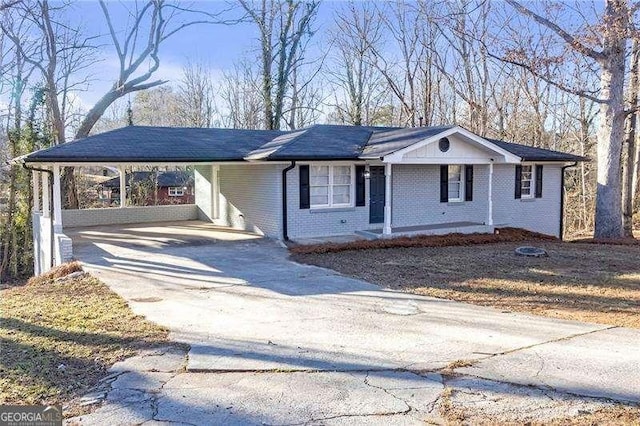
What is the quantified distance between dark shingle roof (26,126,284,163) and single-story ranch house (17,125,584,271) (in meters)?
0.04

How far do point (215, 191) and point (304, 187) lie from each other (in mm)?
5464

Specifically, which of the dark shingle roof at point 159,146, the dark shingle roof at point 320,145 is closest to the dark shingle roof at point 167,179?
the dark shingle roof at point 159,146

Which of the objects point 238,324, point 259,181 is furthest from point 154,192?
point 238,324

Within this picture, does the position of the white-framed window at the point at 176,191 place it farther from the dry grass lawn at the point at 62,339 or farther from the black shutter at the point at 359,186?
the dry grass lawn at the point at 62,339

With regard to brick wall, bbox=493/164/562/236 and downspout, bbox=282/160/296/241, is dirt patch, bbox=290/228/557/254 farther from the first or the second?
downspout, bbox=282/160/296/241

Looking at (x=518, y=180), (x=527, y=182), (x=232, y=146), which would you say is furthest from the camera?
(x=527, y=182)

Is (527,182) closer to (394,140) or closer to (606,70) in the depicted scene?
(606,70)

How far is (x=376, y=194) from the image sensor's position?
16188 mm

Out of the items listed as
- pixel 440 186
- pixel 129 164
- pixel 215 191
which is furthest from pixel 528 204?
pixel 129 164

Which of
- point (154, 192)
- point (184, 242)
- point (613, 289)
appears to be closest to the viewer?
point (613, 289)

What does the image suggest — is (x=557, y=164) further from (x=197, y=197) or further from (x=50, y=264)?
(x=50, y=264)

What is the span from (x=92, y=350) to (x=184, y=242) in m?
8.65

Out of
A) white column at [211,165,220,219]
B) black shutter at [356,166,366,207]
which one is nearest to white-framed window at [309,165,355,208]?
black shutter at [356,166,366,207]

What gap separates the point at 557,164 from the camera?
19219 millimetres
